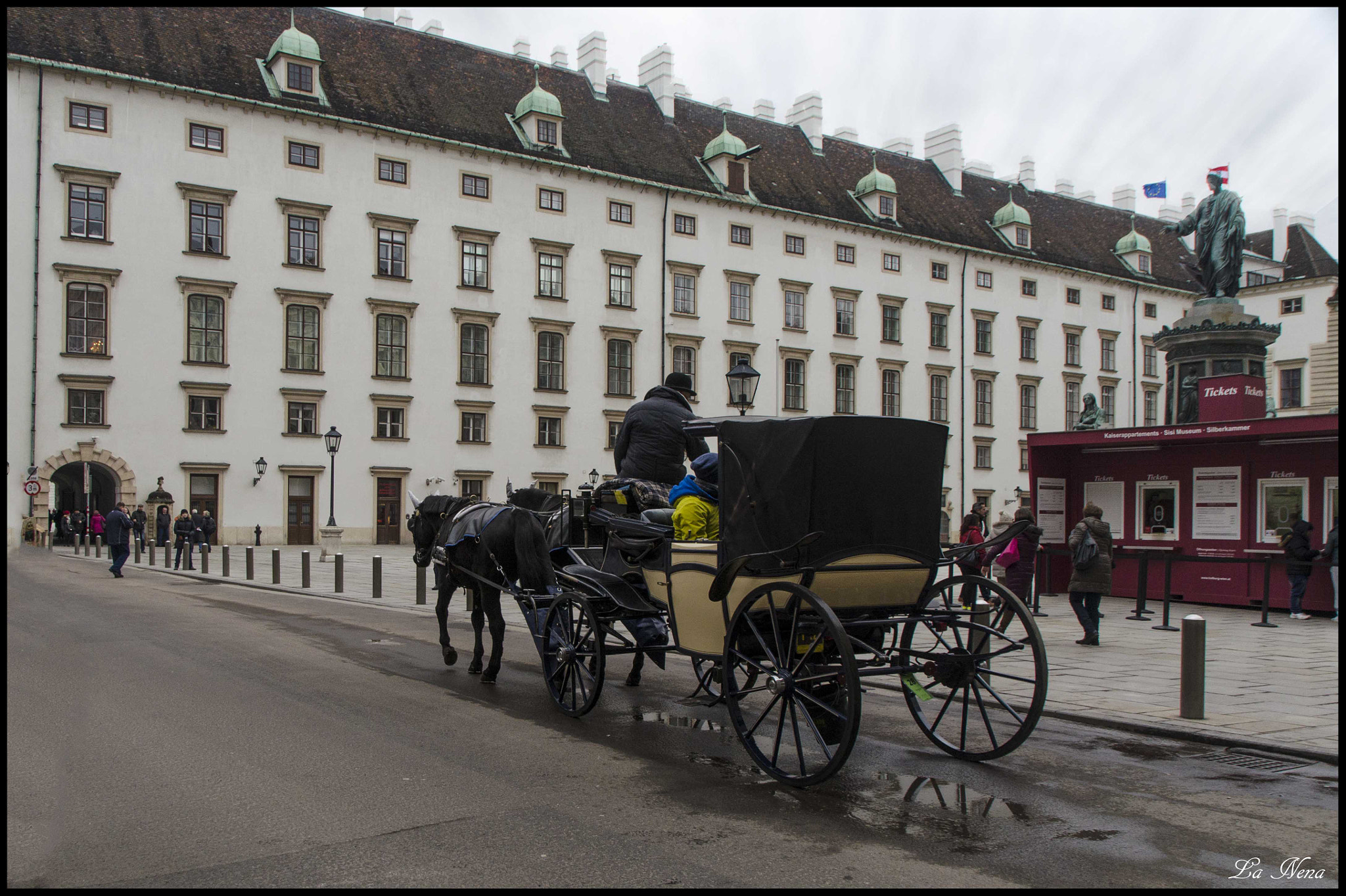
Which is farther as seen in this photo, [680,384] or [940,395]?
[940,395]

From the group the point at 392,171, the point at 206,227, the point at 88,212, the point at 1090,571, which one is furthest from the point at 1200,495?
the point at 88,212

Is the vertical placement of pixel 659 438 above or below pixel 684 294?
below

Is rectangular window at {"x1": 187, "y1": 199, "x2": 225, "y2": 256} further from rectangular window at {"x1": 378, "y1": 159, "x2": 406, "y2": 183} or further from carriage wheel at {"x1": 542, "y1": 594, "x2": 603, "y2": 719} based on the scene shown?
carriage wheel at {"x1": 542, "y1": 594, "x2": 603, "y2": 719}

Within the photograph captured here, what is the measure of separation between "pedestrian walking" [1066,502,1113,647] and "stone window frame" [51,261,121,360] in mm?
35424

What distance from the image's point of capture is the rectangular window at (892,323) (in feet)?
184

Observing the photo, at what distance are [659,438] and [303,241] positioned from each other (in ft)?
121

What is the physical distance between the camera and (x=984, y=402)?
195 feet

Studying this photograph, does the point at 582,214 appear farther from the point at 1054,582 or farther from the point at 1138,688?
the point at 1138,688

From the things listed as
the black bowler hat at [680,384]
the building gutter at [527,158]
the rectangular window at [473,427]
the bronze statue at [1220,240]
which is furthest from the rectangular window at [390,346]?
the black bowler hat at [680,384]

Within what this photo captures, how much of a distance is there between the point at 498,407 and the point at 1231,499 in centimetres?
3298

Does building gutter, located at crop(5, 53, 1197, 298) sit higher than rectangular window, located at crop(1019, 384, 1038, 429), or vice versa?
building gutter, located at crop(5, 53, 1197, 298)

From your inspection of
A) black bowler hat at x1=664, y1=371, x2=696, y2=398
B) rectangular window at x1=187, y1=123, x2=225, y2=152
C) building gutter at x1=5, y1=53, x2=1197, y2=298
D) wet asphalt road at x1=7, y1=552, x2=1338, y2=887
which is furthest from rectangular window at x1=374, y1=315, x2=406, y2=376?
black bowler hat at x1=664, y1=371, x2=696, y2=398

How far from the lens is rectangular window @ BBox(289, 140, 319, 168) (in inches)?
1629

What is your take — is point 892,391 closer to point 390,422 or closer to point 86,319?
point 390,422
